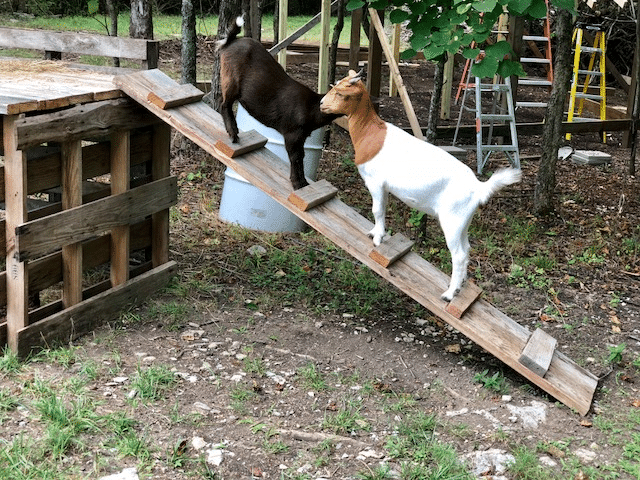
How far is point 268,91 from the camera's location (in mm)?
4293

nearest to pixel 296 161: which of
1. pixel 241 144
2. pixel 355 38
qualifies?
pixel 241 144

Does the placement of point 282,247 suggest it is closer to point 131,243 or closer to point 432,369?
point 131,243

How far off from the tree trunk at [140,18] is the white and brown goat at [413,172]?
15.2ft

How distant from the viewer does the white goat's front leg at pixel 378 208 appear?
4.24 meters

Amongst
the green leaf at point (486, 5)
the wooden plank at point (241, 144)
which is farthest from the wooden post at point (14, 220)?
the green leaf at point (486, 5)

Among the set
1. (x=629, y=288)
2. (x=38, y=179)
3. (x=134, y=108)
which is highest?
(x=134, y=108)

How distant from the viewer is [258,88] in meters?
4.29

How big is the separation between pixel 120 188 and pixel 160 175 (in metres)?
0.50

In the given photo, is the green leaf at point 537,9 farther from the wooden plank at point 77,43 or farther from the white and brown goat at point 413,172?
the wooden plank at point 77,43

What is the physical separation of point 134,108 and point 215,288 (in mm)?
1409

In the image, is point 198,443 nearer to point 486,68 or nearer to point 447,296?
point 447,296

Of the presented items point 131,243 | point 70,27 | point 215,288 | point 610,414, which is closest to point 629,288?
point 610,414

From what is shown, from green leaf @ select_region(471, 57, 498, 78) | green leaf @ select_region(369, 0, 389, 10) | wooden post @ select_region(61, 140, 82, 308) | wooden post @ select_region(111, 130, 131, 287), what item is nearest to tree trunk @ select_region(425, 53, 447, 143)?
green leaf @ select_region(369, 0, 389, 10)

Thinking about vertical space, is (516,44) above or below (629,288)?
above
